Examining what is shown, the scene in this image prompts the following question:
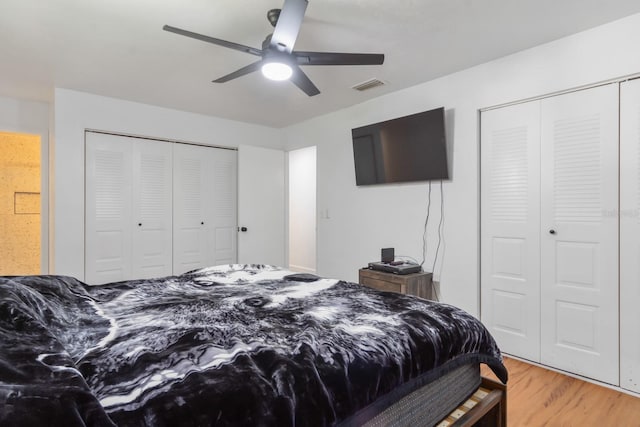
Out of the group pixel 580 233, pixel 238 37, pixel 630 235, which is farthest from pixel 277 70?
pixel 630 235

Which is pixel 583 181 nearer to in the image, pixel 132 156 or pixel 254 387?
pixel 254 387

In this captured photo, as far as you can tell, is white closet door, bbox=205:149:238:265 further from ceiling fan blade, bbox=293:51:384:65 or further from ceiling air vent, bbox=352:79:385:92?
ceiling fan blade, bbox=293:51:384:65

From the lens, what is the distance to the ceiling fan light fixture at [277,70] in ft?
6.88

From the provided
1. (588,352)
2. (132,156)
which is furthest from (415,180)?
(132,156)

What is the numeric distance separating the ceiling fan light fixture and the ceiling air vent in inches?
55.6

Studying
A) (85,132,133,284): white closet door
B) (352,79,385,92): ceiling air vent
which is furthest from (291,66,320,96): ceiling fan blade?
(85,132,133,284): white closet door

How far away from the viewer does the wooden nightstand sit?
120 inches

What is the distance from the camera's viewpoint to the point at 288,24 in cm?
185

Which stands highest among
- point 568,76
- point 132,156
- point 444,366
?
A: point 568,76

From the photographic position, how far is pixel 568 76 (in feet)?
8.29

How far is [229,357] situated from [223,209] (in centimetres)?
392

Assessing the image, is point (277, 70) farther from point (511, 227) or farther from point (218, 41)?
point (511, 227)

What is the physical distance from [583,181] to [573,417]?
5.09ft

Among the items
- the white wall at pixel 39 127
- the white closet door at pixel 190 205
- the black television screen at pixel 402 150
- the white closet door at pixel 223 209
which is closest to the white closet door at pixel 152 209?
the white closet door at pixel 190 205
